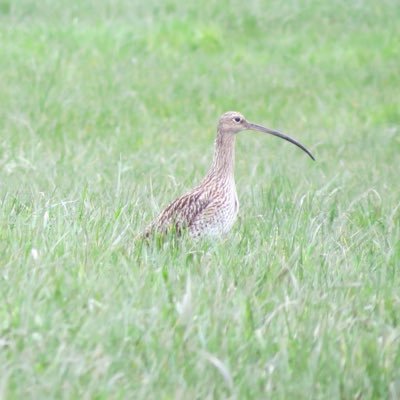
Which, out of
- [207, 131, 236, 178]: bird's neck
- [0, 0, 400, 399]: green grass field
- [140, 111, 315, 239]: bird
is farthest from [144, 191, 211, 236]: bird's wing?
[207, 131, 236, 178]: bird's neck

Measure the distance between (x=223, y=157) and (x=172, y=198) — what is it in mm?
567

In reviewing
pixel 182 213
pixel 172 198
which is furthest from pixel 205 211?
pixel 172 198

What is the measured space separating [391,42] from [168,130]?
6.00 meters

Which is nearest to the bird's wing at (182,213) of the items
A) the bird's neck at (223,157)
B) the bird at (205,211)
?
the bird at (205,211)

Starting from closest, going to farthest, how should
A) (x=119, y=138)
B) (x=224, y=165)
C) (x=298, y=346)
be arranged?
1. (x=298, y=346)
2. (x=224, y=165)
3. (x=119, y=138)

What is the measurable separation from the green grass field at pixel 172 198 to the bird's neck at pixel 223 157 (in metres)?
0.34

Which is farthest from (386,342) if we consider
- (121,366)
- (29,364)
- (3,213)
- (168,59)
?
(168,59)

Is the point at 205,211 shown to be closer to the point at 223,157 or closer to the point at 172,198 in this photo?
the point at 223,157

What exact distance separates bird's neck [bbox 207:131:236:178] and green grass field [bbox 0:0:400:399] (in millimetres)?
336

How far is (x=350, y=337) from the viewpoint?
15.4 ft

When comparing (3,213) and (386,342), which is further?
(3,213)

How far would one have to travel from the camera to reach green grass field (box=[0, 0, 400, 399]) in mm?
4355

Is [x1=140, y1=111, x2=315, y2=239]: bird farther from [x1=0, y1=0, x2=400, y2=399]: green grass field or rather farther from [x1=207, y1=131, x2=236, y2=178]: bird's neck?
[x1=0, y1=0, x2=400, y2=399]: green grass field

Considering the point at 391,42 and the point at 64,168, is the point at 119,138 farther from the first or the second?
the point at 391,42
